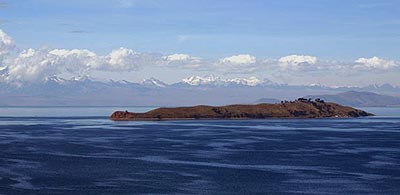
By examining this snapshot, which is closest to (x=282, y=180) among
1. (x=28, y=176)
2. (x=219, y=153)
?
(x=28, y=176)

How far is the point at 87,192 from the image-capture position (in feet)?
151

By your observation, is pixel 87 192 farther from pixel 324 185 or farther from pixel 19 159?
pixel 19 159

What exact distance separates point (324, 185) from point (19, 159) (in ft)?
111

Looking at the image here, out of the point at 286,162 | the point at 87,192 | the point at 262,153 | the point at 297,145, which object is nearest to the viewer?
the point at 87,192

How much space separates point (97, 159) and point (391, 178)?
30559 millimetres

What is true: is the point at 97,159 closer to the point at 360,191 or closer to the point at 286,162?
the point at 286,162

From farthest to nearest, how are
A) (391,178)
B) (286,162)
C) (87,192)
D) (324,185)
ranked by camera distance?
(286,162) < (391,178) < (324,185) < (87,192)

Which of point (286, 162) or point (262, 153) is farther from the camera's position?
point (262, 153)

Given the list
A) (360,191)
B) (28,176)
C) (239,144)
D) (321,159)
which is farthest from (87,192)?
(239,144)

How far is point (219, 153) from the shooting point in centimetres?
7731

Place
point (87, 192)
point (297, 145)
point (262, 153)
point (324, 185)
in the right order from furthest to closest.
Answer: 1. point (297, 145)
2. point (262, 153)
3. point (324, 185)
4. point (87, 192)

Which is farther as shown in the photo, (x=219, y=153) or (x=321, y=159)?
(x=219, y=153)

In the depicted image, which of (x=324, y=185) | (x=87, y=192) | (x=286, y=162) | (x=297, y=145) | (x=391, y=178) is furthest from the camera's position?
(x=297, y=145)

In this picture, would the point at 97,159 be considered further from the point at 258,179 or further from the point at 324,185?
the point at 324,185
